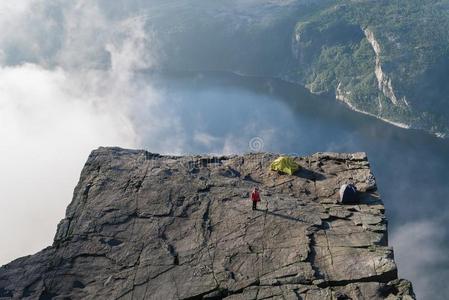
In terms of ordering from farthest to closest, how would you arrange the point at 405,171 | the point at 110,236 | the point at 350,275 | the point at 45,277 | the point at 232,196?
the point at 405,171 → the point at 232,196 → the point at 110,236 → the point at 45,277 → the point at 350,275

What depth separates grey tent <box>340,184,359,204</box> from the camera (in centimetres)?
2705

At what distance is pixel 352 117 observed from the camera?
19200 centimetres

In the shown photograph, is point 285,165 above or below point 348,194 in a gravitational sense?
above

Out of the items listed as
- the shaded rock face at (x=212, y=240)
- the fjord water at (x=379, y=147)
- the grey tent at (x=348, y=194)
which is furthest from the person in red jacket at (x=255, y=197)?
the fjord water at (x=379, y=147)

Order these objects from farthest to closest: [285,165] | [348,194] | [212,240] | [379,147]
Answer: [379,147]
[285,165]
[348,194]
[212,240]

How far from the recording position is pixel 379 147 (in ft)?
544

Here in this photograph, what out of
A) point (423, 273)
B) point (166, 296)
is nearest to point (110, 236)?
point (166, 296)

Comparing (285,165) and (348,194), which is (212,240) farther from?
(285,165)

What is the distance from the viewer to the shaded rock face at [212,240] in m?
22.0

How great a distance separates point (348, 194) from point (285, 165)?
4.79 metres

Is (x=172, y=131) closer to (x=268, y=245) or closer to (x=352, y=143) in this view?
(x=352, y=143)

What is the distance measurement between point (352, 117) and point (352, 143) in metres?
27.9

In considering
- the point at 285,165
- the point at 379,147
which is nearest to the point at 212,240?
the point at 285,165

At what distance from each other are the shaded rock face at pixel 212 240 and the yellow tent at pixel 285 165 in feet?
1.20
